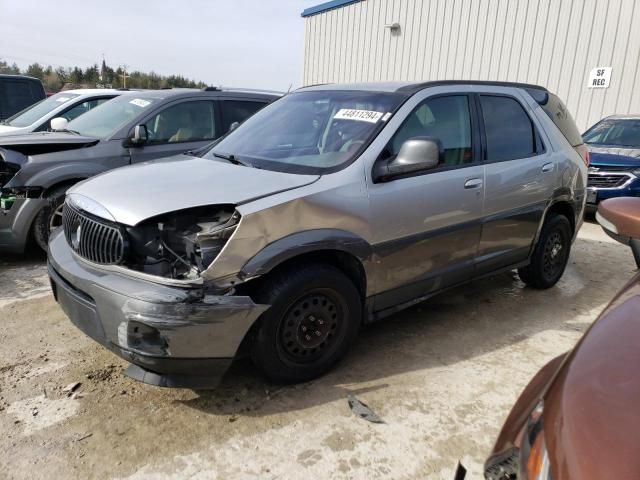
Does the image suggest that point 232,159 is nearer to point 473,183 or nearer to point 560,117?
point 473,183

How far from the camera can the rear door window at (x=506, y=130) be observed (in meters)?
3.95

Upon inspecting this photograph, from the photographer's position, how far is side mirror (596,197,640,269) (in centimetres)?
194

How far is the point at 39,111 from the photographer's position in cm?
746

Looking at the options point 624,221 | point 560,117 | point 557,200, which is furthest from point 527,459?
point 560,117

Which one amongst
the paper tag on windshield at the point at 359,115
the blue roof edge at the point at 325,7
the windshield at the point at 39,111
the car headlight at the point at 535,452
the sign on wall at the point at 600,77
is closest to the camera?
the car headlight at the point at 535,452

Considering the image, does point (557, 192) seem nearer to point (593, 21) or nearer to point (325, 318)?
point (325, 318)

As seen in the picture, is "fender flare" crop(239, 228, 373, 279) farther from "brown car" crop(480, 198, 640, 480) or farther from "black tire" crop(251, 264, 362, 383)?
"brown car" crop(480, 198, 640, 480)

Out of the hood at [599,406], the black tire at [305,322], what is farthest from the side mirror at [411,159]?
the hood at [599,406]

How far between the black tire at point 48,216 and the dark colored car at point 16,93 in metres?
6.68

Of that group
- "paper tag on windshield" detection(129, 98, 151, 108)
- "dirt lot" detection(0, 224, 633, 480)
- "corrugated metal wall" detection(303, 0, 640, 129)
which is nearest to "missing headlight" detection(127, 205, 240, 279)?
"dirt lot" detection(0, 224, 633, 480)

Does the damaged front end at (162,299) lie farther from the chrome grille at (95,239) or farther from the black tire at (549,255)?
the black tire at (549,255)

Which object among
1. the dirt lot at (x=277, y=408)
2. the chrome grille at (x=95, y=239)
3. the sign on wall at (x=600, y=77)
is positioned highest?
the sign on wall at (x=600, y=77)

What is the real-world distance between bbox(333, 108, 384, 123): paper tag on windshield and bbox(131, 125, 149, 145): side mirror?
8.96 ft

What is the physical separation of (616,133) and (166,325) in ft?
30.6
